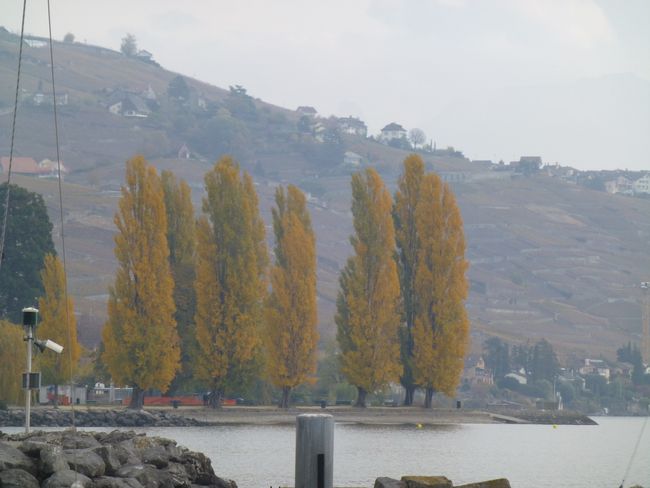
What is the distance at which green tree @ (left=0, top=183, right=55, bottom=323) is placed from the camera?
73.1 metres

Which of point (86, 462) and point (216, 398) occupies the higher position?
point (86, 462)

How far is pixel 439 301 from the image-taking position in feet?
237

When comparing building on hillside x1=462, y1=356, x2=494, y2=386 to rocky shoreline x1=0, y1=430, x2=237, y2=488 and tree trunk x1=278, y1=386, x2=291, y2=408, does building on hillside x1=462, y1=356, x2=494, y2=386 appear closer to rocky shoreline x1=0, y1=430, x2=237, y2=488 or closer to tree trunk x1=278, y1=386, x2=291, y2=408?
tree trunk x1=278, y1=386, x2=291, y2=408

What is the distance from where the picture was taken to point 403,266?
73875 mm

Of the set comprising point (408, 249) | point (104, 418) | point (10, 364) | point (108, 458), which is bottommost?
point (104, 418)

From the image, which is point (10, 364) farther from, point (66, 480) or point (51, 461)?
point (66, 480)

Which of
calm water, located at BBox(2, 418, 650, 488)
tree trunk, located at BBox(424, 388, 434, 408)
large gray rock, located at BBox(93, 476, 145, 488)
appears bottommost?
tree trunk, located at BBox(424, 388, 434, 408)

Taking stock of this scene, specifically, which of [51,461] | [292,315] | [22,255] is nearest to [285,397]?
[292,315]

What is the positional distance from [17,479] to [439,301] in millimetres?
52215

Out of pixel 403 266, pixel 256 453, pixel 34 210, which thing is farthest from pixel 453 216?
pixel 256 453

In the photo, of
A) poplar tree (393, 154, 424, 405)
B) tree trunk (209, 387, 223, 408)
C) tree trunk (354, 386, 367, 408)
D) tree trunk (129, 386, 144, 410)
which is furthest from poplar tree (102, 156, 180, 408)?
poplar tree (393, 154, 424, 405)

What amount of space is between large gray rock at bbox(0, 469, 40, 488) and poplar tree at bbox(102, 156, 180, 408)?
1694 inches

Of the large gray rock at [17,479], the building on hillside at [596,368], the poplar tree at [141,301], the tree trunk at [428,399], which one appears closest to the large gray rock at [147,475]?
the large gray rock at [17,479]

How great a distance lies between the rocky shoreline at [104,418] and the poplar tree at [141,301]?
2528 mm
